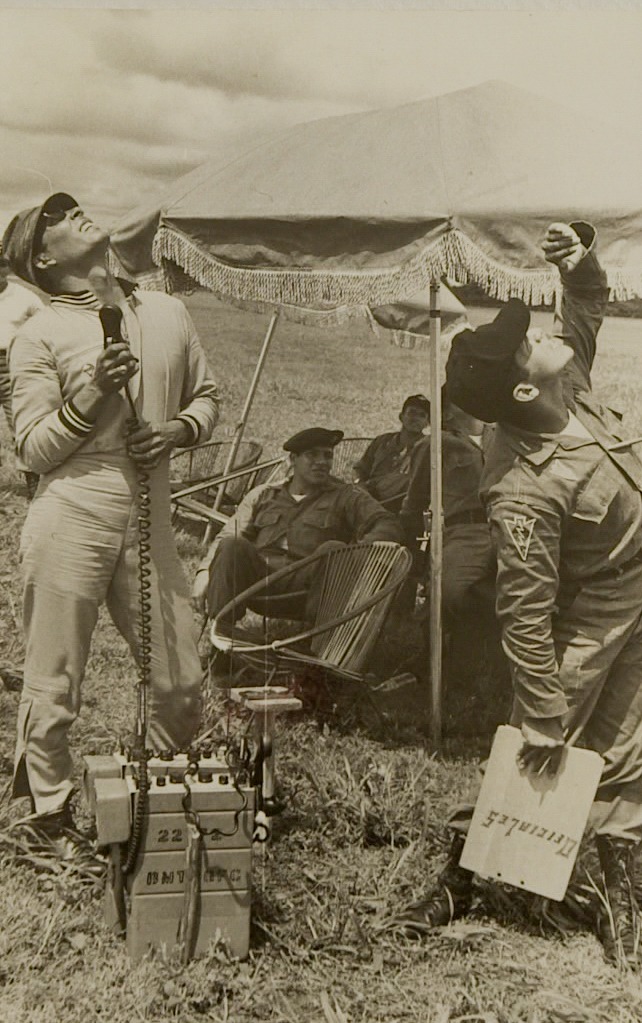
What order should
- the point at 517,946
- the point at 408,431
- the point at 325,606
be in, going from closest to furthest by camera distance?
the point at 517,946 < the point at 325,606 < the point at 408,431

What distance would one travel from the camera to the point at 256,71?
425cm

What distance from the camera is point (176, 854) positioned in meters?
3.46

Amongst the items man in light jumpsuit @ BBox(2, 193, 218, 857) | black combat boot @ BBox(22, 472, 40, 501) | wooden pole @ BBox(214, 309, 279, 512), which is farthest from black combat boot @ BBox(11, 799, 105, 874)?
wooden pole @ BBox(214, 309, 279, 512)

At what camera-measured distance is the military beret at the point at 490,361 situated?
12.3 ft

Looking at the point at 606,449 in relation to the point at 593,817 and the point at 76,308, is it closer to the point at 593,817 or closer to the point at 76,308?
the point at 593,817

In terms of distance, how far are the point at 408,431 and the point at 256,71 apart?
2888 mm

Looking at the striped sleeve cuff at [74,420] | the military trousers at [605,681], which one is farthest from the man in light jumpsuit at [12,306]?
the military trousers at [605,681]

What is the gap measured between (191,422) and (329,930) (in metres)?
1.74

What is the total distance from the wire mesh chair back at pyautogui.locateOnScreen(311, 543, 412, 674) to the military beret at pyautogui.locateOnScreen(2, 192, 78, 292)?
5.97 feet

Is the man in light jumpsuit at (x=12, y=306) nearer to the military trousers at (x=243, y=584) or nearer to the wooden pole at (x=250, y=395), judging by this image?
the military trousers at (x=243, y=584)

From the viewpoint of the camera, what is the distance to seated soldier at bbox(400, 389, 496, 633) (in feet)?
16.4

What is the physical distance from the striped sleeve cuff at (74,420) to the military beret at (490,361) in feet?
4.05

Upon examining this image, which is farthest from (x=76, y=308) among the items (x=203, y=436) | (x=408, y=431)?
(x=408, y=431)

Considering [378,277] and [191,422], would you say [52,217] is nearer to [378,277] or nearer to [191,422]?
[191,422]
